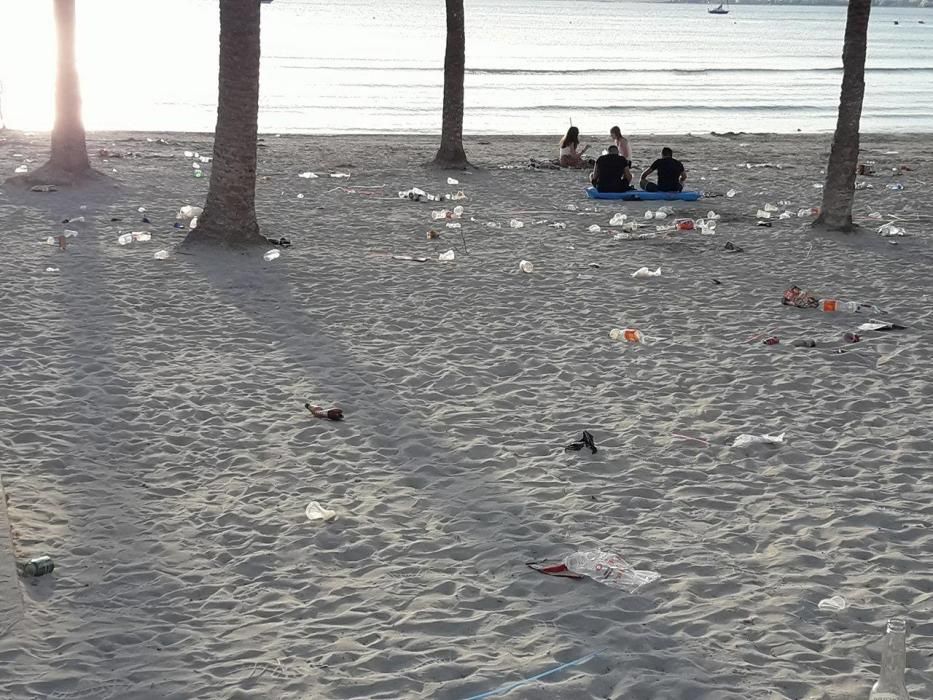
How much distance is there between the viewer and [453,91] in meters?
18.2

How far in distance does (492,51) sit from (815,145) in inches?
1945

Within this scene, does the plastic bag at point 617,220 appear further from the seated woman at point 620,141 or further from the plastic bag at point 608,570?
the plastic bag at point 608,570

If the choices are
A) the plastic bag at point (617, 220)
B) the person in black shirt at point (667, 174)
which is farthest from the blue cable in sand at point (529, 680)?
the person in black shirt at point (667, 174)

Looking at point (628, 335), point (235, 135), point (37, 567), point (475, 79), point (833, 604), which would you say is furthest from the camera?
point (475, 79)

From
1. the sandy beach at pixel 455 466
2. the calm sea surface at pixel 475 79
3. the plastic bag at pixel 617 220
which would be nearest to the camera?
the sandy beach at pixel 455 466

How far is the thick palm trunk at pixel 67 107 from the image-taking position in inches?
609

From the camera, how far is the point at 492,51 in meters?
72.1

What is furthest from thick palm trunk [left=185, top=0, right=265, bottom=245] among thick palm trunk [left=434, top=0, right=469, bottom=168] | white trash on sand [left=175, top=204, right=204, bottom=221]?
thick palm trunk [left=434, top=0, right=469, bottom=168]

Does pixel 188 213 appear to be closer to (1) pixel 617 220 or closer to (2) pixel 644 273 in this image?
(1) pixel 617 220

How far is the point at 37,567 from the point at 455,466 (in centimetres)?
243

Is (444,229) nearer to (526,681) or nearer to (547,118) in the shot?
(526,681)

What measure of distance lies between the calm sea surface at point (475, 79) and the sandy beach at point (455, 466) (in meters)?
→ 19.6

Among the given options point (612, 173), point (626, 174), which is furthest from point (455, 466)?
point (626, 174)

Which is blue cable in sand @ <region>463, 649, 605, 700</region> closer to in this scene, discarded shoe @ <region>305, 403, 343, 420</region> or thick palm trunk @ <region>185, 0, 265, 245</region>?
discarded shoe @ <region>305, 403, 343, 420</region>
